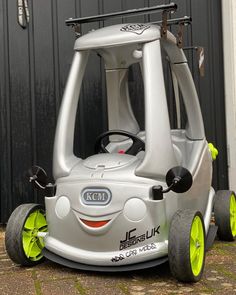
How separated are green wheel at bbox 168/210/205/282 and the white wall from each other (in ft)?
4.96

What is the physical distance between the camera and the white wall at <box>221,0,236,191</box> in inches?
142

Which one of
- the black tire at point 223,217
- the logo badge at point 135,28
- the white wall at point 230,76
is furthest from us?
the white wall at point 230,76

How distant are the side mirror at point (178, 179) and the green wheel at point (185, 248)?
0.13 meters

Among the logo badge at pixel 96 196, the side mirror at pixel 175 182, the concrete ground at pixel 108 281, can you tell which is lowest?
the concrete ground at pixel 108 281

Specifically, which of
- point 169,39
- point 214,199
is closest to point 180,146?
point 214,199

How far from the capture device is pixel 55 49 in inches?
145

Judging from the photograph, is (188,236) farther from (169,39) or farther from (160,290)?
(169,39)

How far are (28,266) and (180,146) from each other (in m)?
1.17

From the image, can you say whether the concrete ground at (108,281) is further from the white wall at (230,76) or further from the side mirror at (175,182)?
the white wall at (230,76)

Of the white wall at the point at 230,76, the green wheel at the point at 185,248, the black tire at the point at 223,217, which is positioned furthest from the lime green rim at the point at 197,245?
the white wall at the point at 230,76

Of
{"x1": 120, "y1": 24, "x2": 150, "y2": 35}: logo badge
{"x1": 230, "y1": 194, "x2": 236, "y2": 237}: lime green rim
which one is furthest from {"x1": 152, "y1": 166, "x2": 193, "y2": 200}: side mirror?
{"x1": 230, "y1": 194, "x2": 236, "y2": 237}: lime green rim

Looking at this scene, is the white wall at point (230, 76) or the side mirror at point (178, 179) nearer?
the side mirror at point (178, 179)

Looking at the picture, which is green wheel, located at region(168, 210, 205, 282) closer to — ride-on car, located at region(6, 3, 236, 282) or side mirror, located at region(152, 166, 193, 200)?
ride-on car, located at region(6, 3, 236, 282)

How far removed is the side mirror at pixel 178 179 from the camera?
221 cm
